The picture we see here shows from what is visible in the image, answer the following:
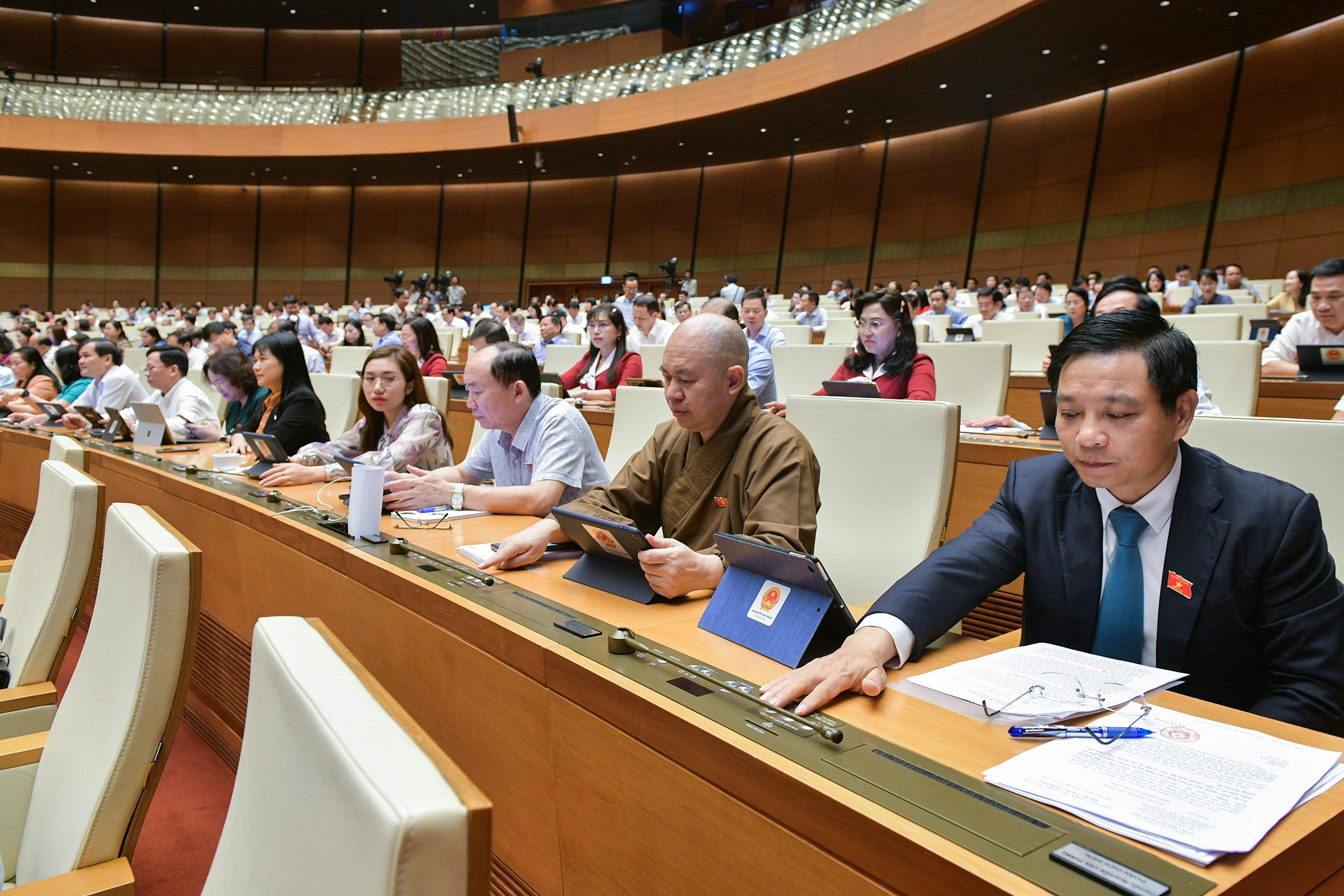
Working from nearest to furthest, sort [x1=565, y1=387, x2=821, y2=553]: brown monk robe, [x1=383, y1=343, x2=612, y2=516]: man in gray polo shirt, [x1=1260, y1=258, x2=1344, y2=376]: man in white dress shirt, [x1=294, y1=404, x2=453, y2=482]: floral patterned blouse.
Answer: [x1=565, y1=387, x2=821, y2=553]: brown monk robe
[x1=383, y1=343, x2=612, y2=516]: man in gray polo shirt
[x1=294, y1=404, x2=453, y2=482]: floral patterned blouse
[x1=1260, y1=258, x2=1344, y2=376]: man in white dress shirt

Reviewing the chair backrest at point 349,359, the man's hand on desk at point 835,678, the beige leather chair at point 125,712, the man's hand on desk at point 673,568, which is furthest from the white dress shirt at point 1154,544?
the chair backrest at point 349,359

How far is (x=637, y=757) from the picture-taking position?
0.91 meters

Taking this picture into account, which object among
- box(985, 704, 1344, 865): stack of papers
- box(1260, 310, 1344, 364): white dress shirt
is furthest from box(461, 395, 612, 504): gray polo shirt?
box(1260, 310, 1344, 364): white dress shirt

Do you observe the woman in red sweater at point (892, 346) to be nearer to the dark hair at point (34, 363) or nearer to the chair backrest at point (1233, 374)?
the chair backrest at point (1233, 374)

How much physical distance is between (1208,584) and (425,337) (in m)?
3.88

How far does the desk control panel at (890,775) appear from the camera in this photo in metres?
0.60

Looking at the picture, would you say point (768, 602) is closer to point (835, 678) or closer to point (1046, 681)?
point (835, 678)

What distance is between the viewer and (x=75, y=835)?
873 mm

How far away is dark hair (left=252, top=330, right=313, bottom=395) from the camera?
3125 mm

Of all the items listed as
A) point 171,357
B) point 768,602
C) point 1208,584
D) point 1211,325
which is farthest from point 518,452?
point 1211,325

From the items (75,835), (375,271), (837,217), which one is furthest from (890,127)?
(75,835)

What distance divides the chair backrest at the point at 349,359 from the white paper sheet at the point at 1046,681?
14.4 ft

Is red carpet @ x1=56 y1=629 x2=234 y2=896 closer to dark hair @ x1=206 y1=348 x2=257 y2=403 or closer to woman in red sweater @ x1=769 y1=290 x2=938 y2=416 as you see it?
dark hair @ x1=206 y1=348 x2=257 y2=403

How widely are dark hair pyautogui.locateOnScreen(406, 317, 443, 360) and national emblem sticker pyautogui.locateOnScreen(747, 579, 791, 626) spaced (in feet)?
11.5
